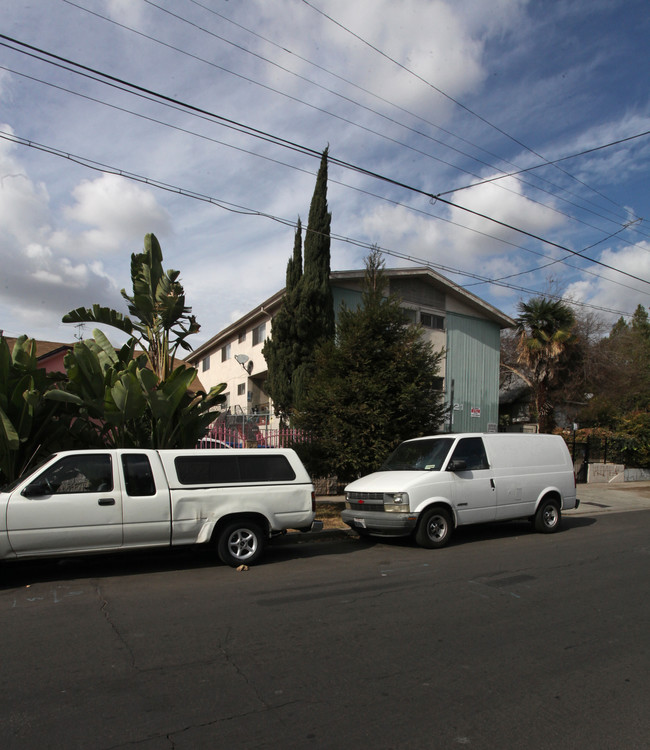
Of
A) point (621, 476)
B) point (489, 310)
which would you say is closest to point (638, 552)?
point (621, 476)

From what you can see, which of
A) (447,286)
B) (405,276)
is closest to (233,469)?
(405,276)

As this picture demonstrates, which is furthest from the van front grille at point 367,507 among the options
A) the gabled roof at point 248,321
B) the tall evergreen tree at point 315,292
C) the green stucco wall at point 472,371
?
the green stucco wall at point 472,371

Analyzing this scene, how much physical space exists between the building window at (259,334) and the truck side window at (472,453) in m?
14.5

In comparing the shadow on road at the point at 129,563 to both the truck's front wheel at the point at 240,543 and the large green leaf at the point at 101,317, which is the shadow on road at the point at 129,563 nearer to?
the truck's front wheel at the point at 240,543

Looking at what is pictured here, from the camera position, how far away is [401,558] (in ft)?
28.3

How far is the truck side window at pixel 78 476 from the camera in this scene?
708cm

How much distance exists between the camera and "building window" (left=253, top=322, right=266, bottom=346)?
931 inches

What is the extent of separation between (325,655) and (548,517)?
25.4 ft

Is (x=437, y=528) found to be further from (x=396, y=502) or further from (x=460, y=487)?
(x=396, y=502)

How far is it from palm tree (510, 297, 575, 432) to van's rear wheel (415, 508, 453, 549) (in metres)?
17.0

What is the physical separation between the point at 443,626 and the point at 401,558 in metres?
3.21

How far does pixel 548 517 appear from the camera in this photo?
Answer: 11.1 meters

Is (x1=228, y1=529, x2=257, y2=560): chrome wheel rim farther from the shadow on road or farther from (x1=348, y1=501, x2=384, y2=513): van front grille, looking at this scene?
(x1=348, y1=501, x2=384, y2=513): van front grille

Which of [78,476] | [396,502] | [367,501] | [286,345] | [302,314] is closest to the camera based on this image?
[78,476]
